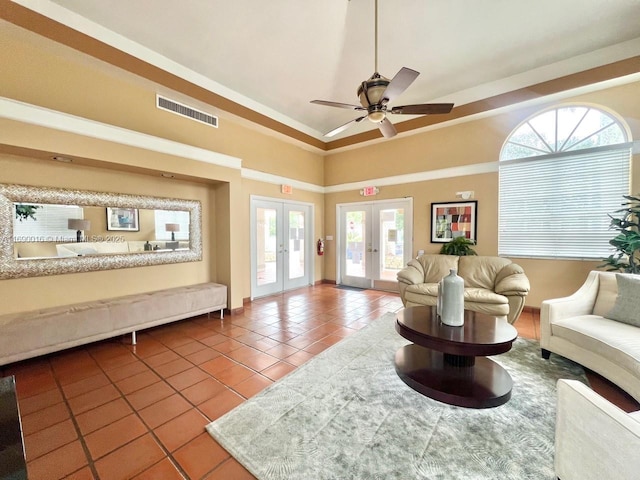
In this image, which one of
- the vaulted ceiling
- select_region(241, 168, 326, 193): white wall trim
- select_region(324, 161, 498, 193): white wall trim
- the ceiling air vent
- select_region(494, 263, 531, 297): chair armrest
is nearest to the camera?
the vaulted ceiling

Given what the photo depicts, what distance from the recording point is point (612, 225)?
354 cm

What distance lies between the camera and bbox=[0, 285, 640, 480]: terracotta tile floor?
5.22 feet

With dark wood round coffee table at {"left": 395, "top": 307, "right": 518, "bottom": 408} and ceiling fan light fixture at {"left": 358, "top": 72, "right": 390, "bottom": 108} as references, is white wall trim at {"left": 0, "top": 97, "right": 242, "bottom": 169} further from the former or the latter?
dark wood round coffee table at {"left": 395, "top": 307, "right": 518, "bottom": 408}

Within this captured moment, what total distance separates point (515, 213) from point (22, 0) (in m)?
6.86

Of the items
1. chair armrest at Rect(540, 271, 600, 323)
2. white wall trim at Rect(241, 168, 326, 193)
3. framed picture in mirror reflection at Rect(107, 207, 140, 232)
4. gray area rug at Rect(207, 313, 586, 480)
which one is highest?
white wall trim at Rect(241, 168, 326, 193)

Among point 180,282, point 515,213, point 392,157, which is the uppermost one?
point 392,157

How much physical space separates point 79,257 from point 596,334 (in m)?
5.59

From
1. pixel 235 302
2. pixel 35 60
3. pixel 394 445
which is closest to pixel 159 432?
pixel 394 445

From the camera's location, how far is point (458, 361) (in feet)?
7.77

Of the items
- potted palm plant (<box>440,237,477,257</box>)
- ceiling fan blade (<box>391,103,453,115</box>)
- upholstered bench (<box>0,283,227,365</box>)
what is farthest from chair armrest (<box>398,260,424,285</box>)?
upholstered bench (<box>0,283,227,365</box>)

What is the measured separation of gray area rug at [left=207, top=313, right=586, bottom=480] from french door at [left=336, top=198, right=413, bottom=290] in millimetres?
3452

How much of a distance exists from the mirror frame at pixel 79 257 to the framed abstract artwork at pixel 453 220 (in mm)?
4532

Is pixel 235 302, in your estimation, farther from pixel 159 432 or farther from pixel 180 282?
pixel 159 432

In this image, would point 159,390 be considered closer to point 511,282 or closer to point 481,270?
point 511,282
